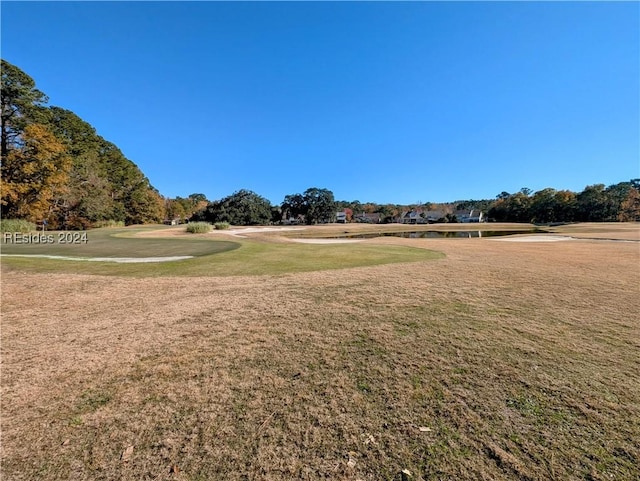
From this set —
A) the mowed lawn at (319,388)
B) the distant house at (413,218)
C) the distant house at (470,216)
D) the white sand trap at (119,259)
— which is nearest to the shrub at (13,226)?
the white sand trap at (119,259)

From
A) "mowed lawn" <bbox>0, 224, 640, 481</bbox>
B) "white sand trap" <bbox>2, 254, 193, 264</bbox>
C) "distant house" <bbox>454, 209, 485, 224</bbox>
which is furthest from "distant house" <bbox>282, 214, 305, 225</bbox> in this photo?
"mowed lawn" <bbox>0, 224, 640, 481</bbox>

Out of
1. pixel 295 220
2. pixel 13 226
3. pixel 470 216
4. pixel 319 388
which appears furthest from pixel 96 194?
pixel 470 216

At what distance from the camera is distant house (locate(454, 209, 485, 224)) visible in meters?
85.8

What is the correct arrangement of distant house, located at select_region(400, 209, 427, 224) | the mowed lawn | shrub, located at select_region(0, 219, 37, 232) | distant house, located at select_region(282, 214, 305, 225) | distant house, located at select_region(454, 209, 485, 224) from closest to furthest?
the mowed lawn → shrub, located at select_region(0, 219, 37, 232) → distant house, located at select_region(282, 214, 305, 225) → distant house, located at select_region(454, 209, 485, 224) → distant house, located at select_region(400, 209, 427, 224)

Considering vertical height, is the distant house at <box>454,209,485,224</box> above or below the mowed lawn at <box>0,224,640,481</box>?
above

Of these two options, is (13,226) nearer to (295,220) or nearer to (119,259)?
(119,259)

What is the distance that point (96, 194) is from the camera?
36.4m

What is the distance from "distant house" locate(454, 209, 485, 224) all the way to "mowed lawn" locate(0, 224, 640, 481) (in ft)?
298

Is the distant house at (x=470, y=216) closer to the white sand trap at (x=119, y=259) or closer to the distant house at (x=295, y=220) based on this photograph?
the distant house at (x=295, y=220)

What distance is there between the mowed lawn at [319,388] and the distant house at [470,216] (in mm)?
90938

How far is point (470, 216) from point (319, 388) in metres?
98.1

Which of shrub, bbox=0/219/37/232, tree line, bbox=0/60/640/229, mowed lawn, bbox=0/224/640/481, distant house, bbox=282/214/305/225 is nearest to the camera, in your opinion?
mowed lawn, bbox=0/224/640/481

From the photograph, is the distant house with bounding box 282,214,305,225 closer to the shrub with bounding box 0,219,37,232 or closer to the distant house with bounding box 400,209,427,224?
the distant house with bounding box 400,209,427,224

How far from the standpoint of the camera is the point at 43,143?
25.3m
